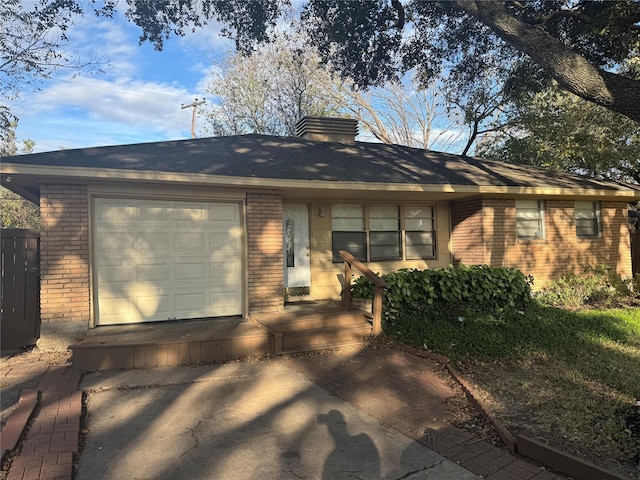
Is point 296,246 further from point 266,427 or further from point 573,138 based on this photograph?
point 573,138

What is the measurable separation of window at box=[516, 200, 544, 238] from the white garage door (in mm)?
6804

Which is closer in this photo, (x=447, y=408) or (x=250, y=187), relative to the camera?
(x=447, y=408)

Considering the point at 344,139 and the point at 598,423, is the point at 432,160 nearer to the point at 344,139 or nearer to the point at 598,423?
the point at 344,139

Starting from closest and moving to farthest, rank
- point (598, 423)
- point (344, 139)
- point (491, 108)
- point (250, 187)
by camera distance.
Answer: point (598, 423)
point (250, 187)
point (344, 139)
point (491, 108)

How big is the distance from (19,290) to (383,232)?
7055 mm

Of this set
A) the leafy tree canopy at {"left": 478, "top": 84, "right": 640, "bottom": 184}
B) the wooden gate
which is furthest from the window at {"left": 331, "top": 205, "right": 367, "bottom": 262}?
the leafy tree canopy at {"left": 478, "top": 84, "right": 640, "bottom": 184}

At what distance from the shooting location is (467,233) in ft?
34.0

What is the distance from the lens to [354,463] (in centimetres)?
338

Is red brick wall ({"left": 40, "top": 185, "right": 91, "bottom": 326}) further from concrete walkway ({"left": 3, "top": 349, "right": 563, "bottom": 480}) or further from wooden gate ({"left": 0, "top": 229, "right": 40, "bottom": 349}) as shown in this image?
concrete walkway ({"left": 3, "top": 349, "right": 563, "bottom": 480})

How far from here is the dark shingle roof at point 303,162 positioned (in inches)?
281

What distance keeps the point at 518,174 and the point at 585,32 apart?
360 centimetres

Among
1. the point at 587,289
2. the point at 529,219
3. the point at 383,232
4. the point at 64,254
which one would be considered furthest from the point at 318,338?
the point at 587,289

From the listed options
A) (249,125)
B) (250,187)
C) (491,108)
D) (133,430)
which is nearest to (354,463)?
(133,430)

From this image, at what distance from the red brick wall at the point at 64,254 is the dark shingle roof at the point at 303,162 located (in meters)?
0.56
